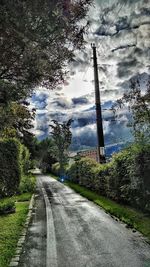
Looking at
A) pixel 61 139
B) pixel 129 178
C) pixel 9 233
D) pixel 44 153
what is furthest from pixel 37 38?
pixel 44 153

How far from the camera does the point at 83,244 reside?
29.0 ft

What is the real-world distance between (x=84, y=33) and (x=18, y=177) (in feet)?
52.0

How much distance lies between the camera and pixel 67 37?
868 cm

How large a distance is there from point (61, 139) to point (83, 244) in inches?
1939

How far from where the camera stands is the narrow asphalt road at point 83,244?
734 cm

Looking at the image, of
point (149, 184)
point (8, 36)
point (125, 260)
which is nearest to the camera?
point (125, 260)

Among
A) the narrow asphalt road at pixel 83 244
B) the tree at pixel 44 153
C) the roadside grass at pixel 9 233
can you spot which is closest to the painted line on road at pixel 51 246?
the narrow asphalt road at pixel 83 244

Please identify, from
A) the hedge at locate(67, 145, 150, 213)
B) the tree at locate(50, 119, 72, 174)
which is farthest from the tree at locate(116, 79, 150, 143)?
the tree at locate(50, 119, 72, 174)

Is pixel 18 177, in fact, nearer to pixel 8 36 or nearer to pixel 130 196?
pixel 130 196

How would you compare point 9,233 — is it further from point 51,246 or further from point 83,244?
point 83,244

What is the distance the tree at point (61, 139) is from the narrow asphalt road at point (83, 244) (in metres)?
42.5

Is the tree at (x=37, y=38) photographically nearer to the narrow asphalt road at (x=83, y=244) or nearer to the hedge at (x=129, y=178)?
the narrow asphalt road at (x=83, y=244)

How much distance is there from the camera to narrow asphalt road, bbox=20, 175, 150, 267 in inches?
289

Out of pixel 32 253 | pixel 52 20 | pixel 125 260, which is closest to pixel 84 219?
pixel 32 253
